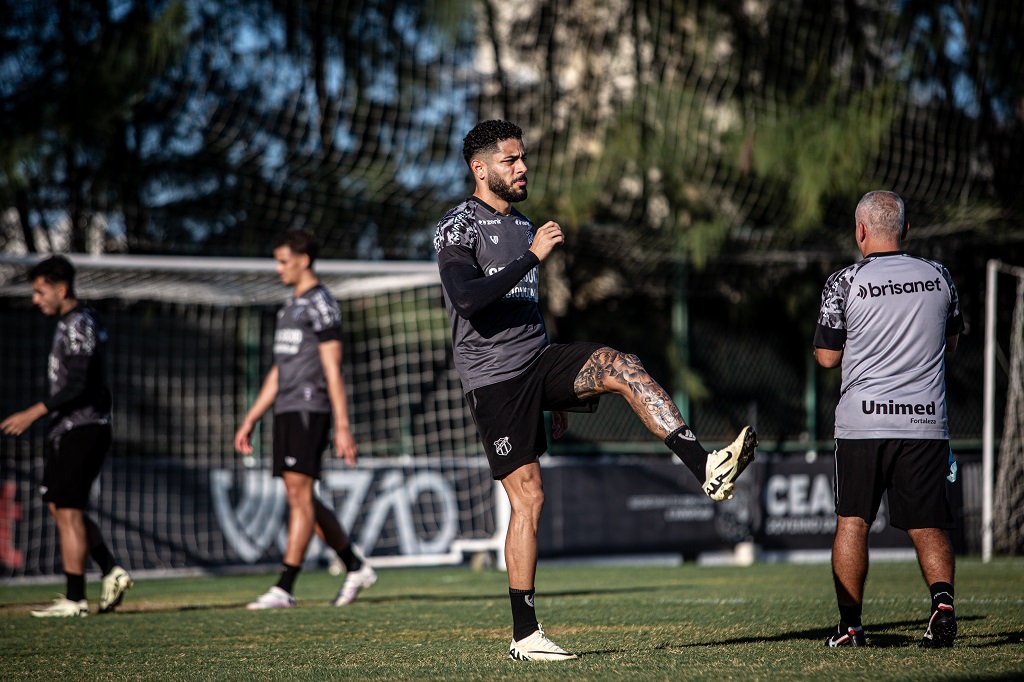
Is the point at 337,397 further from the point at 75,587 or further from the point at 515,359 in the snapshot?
the point at 515,359

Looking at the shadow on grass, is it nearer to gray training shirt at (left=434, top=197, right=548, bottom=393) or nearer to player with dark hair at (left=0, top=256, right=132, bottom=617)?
gray training shirt at (left=434, top=197, right=548, bottom=393)

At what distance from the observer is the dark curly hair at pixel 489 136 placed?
529 cm

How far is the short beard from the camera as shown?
527cm

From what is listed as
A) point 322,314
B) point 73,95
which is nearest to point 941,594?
point 322,314

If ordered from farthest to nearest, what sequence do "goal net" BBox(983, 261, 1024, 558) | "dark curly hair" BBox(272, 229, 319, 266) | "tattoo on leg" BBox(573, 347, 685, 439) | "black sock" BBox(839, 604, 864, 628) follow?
"goal net" BBox(983, 261, 1024, 558), "dark curly hair" BBox(272, 229, 319, 266), "black sock" BBox(839, 604, 864, 628), "tattoo on leg" BBox(573, 347, 685, 439)

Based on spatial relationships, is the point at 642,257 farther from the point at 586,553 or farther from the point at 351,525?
the point at 351,525

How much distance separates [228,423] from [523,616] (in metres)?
10.2

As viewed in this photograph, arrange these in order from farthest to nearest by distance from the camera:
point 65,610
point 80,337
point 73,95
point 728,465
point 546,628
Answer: point 73,95 < point 80,337 < point 65,610 < point 546,628 < point 728,465

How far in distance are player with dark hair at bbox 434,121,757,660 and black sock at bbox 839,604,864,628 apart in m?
1.13

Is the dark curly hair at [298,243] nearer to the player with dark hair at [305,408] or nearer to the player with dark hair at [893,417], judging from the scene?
the player with dark hair at [305,408]

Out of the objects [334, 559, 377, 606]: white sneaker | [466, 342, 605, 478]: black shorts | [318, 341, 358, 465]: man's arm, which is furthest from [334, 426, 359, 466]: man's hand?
[466, 342, 605, 478]: black shorts

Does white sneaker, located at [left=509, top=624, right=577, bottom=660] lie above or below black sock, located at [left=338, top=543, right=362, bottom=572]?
above

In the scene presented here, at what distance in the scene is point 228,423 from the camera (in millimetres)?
14602

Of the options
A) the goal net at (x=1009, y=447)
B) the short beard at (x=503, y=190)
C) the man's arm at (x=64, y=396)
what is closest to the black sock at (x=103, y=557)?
the man's arm at (x=64, y=396)
